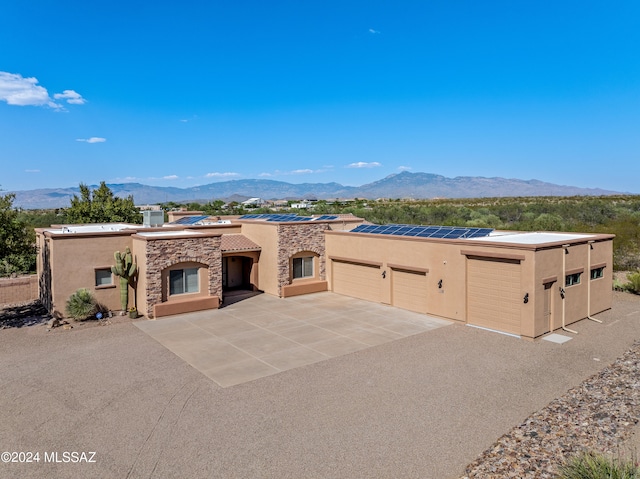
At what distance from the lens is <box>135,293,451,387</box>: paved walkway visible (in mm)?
13320

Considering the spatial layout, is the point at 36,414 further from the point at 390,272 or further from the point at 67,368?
the point at 390,272

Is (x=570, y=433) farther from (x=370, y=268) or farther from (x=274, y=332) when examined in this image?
(x=370, y=268)

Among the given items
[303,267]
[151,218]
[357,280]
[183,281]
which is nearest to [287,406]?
[183,281]

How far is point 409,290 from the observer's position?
19.5 metres

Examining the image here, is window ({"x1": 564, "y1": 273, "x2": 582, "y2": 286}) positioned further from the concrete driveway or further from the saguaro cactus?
the saguaro cactus

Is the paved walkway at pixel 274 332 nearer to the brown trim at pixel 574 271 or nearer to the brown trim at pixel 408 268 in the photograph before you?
the brown trim at pixel 408 268

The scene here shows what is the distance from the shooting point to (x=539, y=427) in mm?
9094

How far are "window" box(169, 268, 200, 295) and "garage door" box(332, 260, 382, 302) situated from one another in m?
7.43

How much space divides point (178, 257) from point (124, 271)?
7.71 ft

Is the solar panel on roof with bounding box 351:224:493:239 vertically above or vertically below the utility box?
below

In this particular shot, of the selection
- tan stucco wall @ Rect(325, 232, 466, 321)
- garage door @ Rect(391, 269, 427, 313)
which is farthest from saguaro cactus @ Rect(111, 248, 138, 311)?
garage door @ Rect(391, 269, 427, 313)

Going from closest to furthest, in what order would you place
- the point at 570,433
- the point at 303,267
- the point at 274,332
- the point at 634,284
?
the point at 570,433
the point at 274,332
the point at 634,284
the point at 303,267

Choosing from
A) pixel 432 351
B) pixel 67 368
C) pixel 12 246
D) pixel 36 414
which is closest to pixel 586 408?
pixel 432 351

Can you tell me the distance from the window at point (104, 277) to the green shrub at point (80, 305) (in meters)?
Result: 0.95
